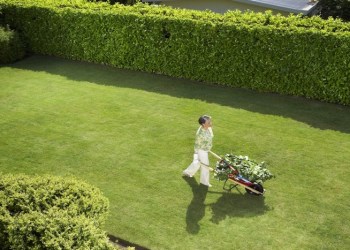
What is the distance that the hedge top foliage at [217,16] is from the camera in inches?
653

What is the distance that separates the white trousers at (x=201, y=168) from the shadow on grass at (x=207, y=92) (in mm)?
5026

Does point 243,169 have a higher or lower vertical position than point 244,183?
higher

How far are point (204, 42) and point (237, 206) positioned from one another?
903cm

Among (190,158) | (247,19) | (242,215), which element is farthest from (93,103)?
(242,215)

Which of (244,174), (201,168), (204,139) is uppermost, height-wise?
(204,139)

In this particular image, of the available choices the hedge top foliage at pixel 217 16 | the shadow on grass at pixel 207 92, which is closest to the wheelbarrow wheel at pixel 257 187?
the shadow on grass at pixel 207 92

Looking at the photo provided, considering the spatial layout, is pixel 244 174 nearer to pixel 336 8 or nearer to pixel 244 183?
pixel 244 183

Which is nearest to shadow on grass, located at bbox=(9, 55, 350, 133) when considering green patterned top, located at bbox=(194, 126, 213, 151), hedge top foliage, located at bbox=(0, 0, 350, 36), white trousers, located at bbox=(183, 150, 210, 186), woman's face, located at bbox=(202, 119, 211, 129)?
hedge top foliage, located at bbox=(0, 0, 350, 36)

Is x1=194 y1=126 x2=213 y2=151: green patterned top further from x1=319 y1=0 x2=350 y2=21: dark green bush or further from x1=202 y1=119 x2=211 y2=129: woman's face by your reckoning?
x1=319 y1=0 x2=350 y2=21: dark green bush

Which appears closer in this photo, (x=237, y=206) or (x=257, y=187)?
(x=237, y=206)

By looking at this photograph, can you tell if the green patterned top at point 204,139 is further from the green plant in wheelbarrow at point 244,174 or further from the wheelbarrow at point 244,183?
the wheelbarrow at point 244,183

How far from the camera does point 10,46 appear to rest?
22.5 meters

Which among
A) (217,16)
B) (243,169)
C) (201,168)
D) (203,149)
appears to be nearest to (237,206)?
(243,169)

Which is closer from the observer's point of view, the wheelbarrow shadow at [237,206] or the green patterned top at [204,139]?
the wheelbarrow shadow at [237,206]
